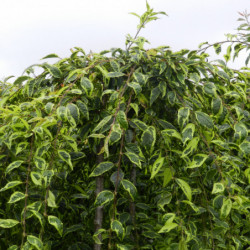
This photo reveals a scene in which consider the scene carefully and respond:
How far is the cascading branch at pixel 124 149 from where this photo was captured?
1343mm

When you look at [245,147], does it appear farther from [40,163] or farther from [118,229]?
[40,163]

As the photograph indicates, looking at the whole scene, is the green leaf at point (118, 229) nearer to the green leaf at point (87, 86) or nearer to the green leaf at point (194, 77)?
the green leaf at point (87, 86)

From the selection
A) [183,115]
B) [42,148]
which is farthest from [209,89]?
[42,148]

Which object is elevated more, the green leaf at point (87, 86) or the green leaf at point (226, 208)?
the green leaf at point (87, 86)

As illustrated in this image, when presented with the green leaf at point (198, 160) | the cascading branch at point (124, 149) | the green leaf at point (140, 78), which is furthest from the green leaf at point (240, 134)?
the green leaf at point (140, 78)

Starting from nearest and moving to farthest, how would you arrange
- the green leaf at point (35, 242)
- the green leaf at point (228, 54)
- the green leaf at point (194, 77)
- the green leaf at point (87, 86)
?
the green leaf at point (35, 242) → the green leaf at point (87, 86) → the green leaf at point (194, 77) → the green leaf at point (228, 54)

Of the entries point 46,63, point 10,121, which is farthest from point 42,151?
point 46,63

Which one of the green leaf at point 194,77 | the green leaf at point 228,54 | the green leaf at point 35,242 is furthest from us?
the green leaf at point 228,54

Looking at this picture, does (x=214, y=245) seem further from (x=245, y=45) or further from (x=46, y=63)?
(x=245, y=45)

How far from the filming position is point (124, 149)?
156cm

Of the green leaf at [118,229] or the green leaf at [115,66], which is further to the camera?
the green leaf at [115,66]

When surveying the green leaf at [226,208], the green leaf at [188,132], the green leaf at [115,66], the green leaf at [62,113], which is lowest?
the green leaf at [226,208]

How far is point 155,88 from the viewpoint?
147 cm

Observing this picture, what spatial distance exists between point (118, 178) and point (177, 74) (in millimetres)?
456
